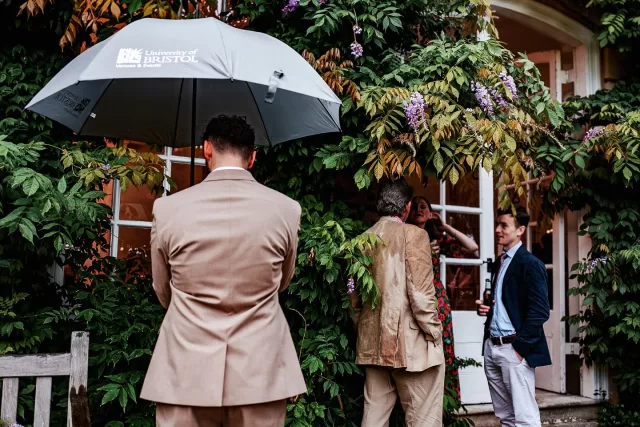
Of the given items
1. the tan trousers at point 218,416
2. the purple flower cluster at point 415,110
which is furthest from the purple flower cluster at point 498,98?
the tan trousers at point 218,416

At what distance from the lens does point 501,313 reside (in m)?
4.23

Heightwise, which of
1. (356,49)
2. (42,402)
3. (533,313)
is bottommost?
(42,402)

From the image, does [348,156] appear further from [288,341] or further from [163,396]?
[163,396]

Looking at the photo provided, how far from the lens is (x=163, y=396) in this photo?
7.47 feet

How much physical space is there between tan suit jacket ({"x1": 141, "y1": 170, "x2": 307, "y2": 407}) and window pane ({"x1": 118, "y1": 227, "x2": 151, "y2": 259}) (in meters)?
2.07

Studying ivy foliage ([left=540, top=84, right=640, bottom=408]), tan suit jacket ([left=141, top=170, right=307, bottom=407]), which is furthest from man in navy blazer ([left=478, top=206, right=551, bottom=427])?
→ tan suit jacket ([left=141, top=170, right=307, bottom=407])

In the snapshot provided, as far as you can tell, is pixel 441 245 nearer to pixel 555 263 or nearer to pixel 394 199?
pixel 394 199

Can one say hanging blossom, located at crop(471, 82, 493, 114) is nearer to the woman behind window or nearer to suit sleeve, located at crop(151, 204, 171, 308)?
the woman behind window

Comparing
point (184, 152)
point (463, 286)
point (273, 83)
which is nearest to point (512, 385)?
point (463, 286)

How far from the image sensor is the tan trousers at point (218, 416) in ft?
7.52

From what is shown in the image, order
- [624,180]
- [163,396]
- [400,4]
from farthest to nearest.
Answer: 1. [624,180]
2. [400,4]
3. [163,396]

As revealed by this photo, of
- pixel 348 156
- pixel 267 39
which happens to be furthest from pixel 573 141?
pixel 267 39

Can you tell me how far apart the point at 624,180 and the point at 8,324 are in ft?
14.8

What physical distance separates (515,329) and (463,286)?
145 centimetres
